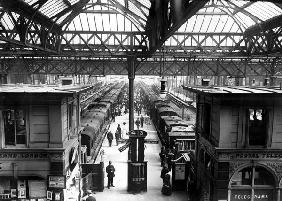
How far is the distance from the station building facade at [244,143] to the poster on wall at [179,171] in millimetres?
4075

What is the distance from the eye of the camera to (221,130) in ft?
36.7

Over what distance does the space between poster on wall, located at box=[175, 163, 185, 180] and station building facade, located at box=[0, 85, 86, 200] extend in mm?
6887

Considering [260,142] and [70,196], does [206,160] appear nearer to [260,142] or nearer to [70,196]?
[260,142]

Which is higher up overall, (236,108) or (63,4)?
(63,4)

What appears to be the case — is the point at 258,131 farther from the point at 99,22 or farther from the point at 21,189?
the point at 99,22

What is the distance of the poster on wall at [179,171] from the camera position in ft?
53.5

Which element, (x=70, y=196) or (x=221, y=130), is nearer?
(x=221, y=130)

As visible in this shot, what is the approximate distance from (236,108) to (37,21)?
12461mm

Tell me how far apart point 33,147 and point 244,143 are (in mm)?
8283

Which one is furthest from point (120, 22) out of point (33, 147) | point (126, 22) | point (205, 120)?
point (33, 147)

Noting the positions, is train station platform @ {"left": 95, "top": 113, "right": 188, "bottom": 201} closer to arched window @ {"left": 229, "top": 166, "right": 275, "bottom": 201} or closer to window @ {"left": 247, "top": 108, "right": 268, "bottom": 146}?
arched window @ {"left": 229, "top": 166, "right": 275, "bottom": 201}

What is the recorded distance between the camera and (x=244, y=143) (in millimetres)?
11336

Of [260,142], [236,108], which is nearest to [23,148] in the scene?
[236,108]

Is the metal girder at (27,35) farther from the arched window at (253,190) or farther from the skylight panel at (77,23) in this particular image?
the arched window at (253,190)
